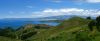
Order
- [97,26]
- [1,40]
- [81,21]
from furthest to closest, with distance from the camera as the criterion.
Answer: [81,21] < [1,40] < [97,26]

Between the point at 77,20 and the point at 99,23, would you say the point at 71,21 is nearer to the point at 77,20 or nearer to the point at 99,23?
Answer: the point at 77,20

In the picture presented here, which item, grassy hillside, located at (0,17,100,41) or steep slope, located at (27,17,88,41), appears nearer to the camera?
grassy hillside, located at (0,17,100,41)

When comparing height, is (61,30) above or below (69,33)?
below

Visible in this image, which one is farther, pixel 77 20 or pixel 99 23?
pixel 77 20

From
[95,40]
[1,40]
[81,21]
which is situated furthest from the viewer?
[81,21]

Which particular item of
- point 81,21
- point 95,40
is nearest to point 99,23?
point 95,40

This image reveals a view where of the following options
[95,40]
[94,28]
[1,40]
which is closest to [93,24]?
[94,28]

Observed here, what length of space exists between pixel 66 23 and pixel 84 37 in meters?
83.0

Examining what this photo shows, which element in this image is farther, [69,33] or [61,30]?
[61,30]

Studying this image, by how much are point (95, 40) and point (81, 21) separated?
237 feet

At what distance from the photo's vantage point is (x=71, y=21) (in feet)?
415

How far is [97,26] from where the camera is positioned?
71.1 meters

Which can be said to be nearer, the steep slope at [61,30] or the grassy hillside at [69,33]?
the grassy hillside at [69,33]

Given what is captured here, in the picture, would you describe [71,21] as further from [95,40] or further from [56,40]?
[95,40]
